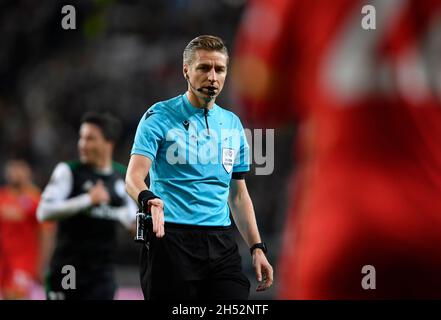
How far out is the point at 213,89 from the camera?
9.78 feet

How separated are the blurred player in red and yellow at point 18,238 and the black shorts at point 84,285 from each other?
101 inches

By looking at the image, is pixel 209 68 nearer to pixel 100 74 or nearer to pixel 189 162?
pixel 189 162

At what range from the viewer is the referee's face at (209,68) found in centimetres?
294

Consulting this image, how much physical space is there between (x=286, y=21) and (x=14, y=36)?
11179 mm

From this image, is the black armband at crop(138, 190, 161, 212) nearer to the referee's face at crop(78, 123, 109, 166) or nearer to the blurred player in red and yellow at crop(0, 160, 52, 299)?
the referee's face at crop(78, 123, 109, 166)

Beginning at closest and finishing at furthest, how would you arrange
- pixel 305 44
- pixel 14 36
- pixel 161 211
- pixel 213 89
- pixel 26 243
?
pixel 305 44 < pixel 161 211 < pixel 213 89 < pixel 26 243 < pixel 14 36

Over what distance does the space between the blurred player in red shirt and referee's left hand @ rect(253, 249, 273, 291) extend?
834 mm

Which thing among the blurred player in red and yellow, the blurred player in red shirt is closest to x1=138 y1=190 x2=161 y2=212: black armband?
the blurred player in red shirt

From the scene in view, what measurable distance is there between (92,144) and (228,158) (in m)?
2.46

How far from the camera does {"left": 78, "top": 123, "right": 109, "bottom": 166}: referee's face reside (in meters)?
5.30
